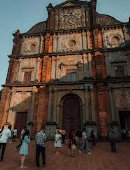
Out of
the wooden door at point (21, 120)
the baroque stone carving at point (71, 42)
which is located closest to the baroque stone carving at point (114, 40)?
the baroque stone carving at point (71, 42)

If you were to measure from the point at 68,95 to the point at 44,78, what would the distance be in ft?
12.6

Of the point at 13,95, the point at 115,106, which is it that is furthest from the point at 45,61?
the point at 115,106

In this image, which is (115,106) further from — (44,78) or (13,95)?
(13,95)

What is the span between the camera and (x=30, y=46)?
68.7 feet

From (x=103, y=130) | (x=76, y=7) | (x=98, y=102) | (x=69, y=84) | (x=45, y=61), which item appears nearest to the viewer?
(x=103, y=130)

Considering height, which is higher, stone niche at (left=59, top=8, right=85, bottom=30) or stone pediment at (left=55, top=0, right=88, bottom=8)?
stone pediment at (left=55, top=0, right=88, bottom=8)

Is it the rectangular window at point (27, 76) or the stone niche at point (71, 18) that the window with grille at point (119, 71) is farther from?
the rectangular window at point (27, 76)

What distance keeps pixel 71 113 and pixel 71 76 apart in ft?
15.5

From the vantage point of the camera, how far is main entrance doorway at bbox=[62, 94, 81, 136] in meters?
15.4

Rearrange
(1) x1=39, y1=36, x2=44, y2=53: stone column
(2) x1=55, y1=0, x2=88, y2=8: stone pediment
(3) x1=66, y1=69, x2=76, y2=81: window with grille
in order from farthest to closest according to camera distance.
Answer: (2) x1=55, y1=0, x2=88, y2=8: stone pediment < (1) x1=39, y1=36, x2=44, y2=53: stone column < (3) x1=66, y1=69, x2=76, y2=81: window with grille

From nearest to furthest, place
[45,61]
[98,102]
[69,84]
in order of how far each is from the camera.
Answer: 1. [98,102]
2. [69,84]
3. [45,61]

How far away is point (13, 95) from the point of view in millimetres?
17328

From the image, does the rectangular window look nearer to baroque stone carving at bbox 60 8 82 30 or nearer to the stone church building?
the stone church building

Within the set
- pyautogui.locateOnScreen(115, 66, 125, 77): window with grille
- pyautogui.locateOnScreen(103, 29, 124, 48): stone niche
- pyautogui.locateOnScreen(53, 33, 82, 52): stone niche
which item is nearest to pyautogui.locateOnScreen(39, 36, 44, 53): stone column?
pyautogui.locateOnScreen(53, 33, 82, 52): stone niche
